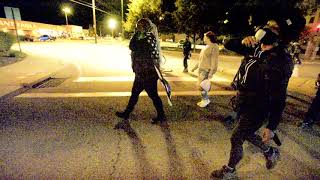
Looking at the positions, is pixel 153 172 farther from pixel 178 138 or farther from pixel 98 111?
pixel 98 111

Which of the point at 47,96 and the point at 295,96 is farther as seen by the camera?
the point at 295,96

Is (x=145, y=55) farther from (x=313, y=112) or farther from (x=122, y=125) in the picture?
(x=313, y=112)

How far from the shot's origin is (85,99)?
6.54 metres

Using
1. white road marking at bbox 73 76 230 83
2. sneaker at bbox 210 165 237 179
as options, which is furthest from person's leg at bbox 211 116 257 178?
white road marking at bbox 73 76 230 83

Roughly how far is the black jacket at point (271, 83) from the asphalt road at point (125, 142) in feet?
→ 3.57

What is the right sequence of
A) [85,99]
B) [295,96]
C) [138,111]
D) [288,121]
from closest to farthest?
[288,121] < [138,111] < [85,99] < [295,96]

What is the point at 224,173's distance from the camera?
3109 mm

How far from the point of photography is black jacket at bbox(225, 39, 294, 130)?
257cm

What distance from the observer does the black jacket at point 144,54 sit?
14.5 feet

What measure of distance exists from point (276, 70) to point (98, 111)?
4.07m

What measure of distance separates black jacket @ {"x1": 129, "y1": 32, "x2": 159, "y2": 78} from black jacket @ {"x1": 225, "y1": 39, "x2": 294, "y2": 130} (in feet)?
6.79

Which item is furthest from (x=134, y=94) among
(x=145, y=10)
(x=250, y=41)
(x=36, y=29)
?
(x=36, y=29)

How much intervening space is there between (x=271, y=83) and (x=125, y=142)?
8.21 ft

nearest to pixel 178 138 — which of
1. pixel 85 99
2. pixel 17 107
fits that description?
pixel 85 99
